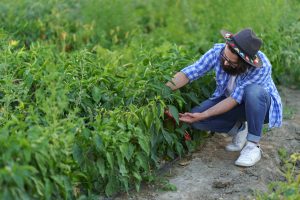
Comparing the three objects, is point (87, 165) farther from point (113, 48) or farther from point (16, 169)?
point (113, 48)

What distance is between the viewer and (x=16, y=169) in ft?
12.4

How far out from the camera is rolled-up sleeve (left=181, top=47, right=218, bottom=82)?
5.40m

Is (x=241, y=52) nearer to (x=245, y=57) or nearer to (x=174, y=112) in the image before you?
(x=245, y=57)

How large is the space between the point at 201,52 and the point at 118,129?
7.21ft

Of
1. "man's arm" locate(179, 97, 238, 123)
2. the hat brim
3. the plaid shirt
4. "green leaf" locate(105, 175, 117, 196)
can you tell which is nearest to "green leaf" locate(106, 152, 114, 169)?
"green leaf" locate(105, 175, 117, 196)

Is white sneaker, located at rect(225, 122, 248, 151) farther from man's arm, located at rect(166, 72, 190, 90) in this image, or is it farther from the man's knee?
man's arm, located at rect(166, 72, 190, 90)

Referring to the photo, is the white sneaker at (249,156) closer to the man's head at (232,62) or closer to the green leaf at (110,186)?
the man's head at (232,62)

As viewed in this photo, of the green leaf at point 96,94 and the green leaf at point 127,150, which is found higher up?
the green leaf at point 96,94

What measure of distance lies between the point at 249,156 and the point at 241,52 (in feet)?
2.81

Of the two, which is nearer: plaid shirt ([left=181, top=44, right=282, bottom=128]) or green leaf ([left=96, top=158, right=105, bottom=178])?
green leaf ([left=96, top=158, right=105, bottom=178])

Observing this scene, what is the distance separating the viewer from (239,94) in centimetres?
525

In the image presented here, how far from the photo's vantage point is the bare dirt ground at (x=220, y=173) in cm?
489

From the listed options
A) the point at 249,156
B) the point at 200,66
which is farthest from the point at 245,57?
the point at 249,156

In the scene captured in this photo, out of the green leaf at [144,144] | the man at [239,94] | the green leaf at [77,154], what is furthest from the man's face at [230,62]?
the green leaf at [77,154]
